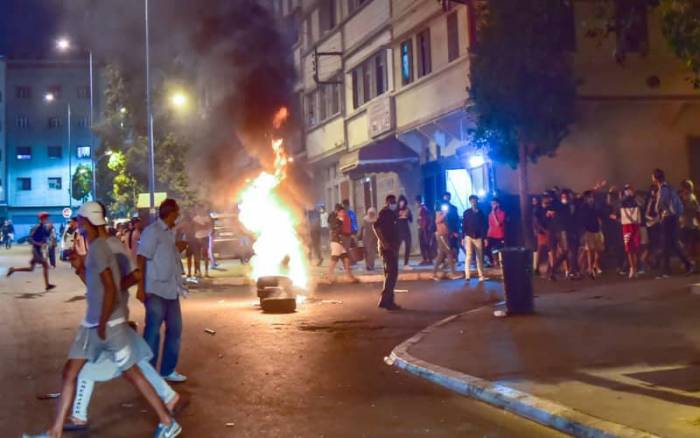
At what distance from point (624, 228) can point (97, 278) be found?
12.0 meters

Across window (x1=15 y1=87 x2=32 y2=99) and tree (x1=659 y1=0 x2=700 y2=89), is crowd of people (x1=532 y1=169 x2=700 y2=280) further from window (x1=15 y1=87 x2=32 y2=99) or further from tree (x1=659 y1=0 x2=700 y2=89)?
window (x1=15 y1=87 x2=32 y2=99)

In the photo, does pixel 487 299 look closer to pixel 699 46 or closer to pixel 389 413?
pixel 699 46

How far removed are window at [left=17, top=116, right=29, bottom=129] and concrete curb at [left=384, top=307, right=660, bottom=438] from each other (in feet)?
275

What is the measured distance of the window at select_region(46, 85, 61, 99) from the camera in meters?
86.4

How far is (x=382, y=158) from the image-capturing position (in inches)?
1008

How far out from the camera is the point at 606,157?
21.2m

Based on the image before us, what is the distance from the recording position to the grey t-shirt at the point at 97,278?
594 centimetres

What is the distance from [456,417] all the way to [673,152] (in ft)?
56.4

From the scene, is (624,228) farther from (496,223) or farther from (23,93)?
(23,93)

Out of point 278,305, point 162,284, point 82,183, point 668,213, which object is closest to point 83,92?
point 82,183

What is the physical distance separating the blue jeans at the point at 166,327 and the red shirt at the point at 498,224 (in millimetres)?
10819

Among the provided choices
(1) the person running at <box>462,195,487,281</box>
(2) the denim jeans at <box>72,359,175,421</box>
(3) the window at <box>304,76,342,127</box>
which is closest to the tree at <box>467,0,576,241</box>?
(1) the person running at <box>462,195,487,281</box>

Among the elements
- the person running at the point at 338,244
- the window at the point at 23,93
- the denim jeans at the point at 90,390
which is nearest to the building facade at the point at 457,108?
the person running at the point at 338,244

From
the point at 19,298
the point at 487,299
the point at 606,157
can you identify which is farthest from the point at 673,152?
the point at 19,298
